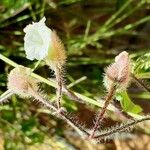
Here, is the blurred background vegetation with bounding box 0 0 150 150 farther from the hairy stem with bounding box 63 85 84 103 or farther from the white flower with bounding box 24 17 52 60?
the white flower with bounding box 24 17 52 60

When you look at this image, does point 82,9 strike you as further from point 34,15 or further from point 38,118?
point 38,118

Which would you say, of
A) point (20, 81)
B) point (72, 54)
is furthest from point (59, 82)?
point (72, 54)

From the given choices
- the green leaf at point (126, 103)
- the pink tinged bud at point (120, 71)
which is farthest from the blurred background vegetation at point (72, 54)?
the pink tinged bud at point (120, 71)

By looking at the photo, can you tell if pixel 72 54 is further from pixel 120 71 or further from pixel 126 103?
pixel 120 71

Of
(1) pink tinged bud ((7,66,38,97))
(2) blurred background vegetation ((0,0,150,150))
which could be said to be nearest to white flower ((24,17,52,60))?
(1) pink tinged bud ((7,66,38,97))

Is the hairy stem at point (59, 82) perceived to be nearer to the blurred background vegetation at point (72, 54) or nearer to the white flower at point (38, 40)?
the white flower at point (38, 40)
